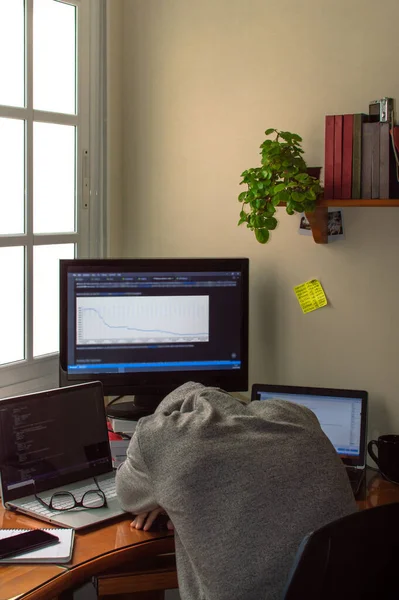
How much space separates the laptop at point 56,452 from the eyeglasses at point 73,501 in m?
0.01

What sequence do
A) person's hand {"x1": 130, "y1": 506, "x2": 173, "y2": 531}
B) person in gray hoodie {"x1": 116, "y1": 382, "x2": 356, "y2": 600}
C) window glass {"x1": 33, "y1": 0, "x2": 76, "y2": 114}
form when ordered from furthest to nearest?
window glass {"x1": 33, "y1": 0, "x2": 76, "y2": 114} → person's hand {"x1": 130, "y1": 506, "x2": 173, "y2": 531} → person in gray hoodie {"x1": 116, "y1": 382, "x2": 356, "y2": 600}

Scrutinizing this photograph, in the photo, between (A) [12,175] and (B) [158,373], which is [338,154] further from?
(A) [12,175]

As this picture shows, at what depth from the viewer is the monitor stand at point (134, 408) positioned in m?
2.38

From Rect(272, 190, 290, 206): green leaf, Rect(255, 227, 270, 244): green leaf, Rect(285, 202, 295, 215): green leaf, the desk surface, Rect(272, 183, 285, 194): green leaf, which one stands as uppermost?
Rect(272, 183, 285, 194): green leaf

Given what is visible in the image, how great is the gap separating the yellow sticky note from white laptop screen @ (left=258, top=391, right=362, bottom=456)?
0.31 m

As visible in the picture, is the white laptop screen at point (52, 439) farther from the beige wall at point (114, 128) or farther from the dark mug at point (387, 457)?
the beige wall at point (114, 128)

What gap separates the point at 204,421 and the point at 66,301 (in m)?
0.92

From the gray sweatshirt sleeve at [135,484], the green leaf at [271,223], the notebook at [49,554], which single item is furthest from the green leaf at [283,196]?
the notebook at [49,554]

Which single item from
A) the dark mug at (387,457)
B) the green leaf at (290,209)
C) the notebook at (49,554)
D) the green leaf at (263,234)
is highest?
the green leaf at (290,209)

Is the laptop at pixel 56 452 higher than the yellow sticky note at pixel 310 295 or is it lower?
lower

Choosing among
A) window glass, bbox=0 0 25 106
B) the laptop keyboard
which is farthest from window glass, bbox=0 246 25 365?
A: the laptop keyboard

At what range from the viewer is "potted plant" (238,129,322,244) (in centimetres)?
218

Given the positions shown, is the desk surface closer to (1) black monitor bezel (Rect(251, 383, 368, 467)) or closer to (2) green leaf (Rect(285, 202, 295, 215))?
(1) black monitor bezel (Rect(251, 383, 368, 467))

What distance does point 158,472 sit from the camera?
1605 millimetres
